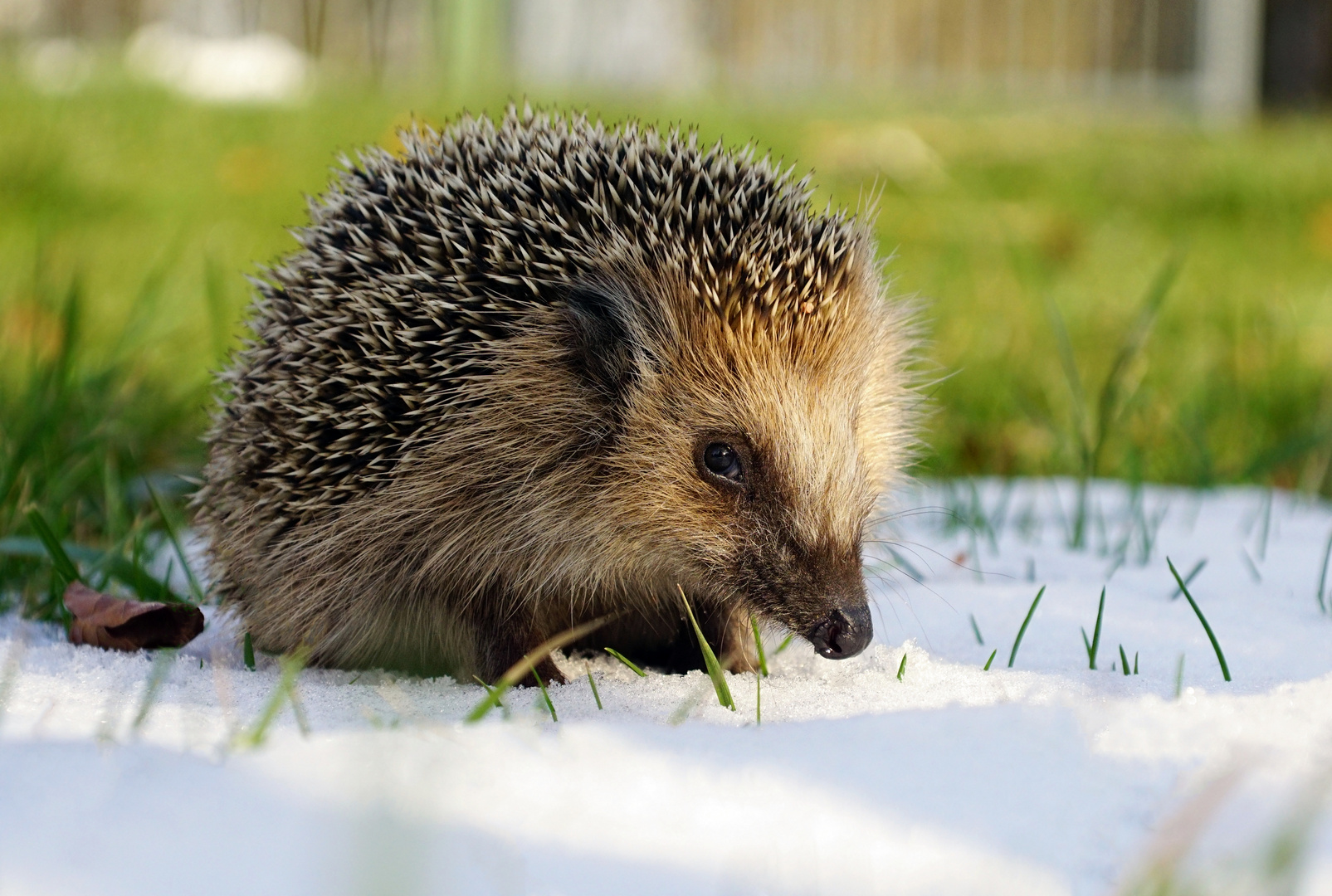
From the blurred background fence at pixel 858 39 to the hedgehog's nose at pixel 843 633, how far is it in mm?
12651

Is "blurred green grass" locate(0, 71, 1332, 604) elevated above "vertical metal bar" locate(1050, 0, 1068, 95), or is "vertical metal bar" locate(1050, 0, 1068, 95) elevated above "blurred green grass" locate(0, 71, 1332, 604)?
"vertical metal bar" locate(1050, 0, 1068, 95)

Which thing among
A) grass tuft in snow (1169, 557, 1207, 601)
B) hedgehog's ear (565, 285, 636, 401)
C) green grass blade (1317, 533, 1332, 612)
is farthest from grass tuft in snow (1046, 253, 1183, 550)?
hedgehog's ear (565, 285, 636, 401)

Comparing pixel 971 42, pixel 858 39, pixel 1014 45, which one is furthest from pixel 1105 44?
pixel 858 39

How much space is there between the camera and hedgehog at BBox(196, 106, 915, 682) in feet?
9.65

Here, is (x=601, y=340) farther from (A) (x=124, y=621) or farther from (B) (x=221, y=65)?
(B) (x=221, y=65)

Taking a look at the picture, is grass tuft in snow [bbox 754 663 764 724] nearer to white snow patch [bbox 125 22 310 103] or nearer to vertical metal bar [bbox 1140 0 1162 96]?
white snow patch [bbox 125 22 310 103]

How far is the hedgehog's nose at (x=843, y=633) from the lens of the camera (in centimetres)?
266

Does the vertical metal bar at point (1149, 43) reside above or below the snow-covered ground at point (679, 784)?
above

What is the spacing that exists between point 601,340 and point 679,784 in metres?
1.38

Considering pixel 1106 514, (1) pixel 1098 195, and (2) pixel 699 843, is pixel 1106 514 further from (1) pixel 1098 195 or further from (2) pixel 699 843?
(1) pixel 1098 195

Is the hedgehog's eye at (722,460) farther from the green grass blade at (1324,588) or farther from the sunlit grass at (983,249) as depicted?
the green grass blade at (1324,588)

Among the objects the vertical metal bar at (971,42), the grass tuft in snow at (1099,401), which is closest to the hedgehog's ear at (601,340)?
the grass tuft in snow at (1099,401)

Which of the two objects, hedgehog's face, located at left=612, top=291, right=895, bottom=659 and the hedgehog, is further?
the hedgehog

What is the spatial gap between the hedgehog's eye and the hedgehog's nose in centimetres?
42
